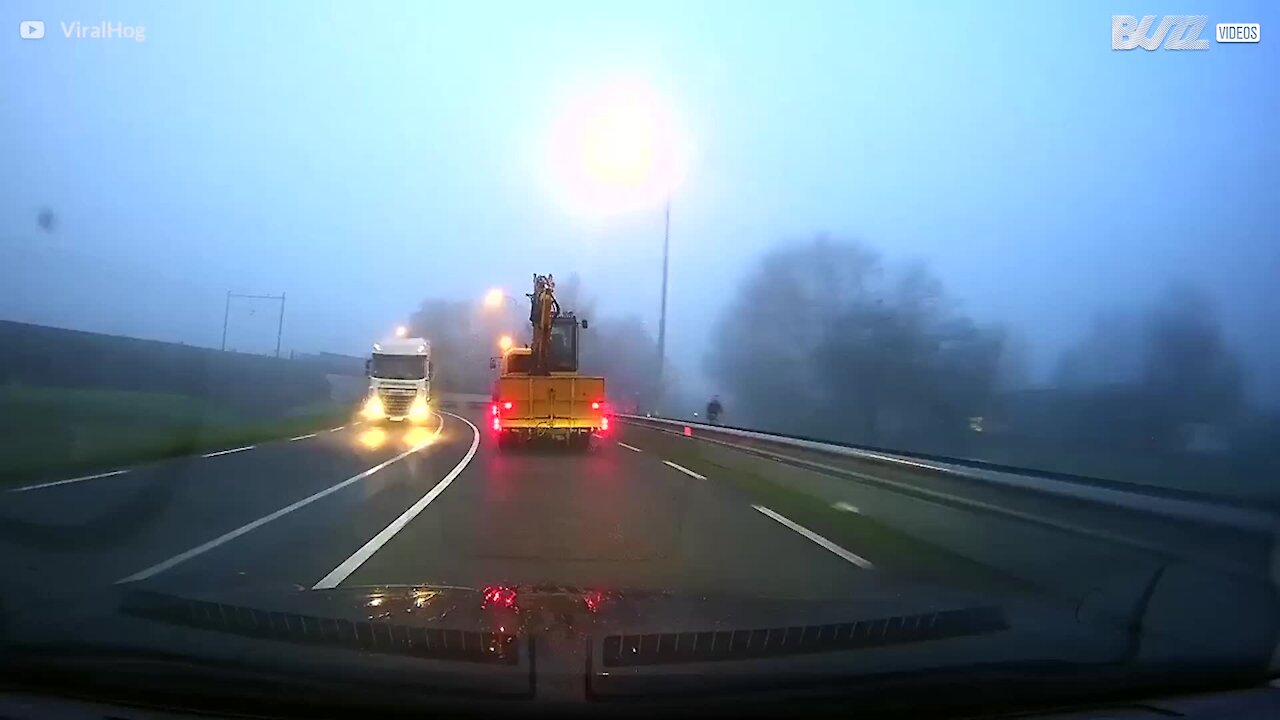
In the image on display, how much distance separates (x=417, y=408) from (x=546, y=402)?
1580cm

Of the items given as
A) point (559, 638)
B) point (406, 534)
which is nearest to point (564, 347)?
point (406, 534)

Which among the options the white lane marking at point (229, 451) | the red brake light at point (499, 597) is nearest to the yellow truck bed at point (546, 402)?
the white lane marking at point (229, 451)

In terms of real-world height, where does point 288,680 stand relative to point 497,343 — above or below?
below

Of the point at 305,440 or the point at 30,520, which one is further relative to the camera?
the point at 305,440

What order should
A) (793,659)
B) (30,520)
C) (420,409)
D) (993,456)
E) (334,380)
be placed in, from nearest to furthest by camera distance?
1. (793,659)
2. (30,520)
3. (993,456)
4. (420,409)
5. (334,380)

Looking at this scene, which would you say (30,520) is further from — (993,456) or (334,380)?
(334,380)

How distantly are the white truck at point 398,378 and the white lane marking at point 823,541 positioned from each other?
90.8 feet

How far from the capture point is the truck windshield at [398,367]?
128 feet

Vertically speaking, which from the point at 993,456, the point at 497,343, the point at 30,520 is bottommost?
the point at 30,520

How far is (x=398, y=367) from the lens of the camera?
3900 cm

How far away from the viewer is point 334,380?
61.2 m

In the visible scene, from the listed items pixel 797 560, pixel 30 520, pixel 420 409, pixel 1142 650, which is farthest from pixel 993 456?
pixel 420 409

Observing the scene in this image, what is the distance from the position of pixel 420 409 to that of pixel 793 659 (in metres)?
37.3

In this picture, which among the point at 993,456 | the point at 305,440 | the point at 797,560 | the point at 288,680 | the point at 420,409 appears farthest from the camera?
the point at 420,409
